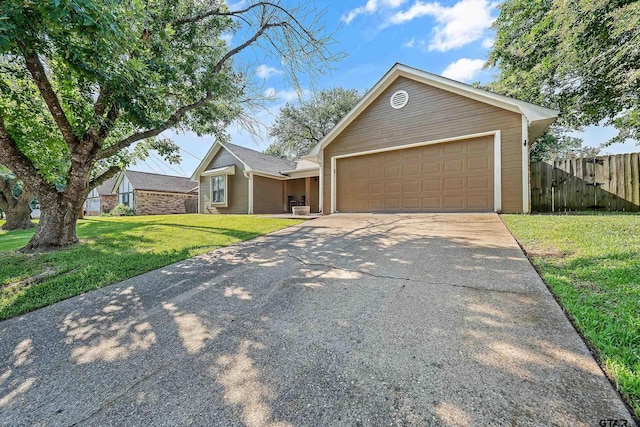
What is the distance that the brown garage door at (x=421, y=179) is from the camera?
7.61 metres

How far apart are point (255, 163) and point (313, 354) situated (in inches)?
560

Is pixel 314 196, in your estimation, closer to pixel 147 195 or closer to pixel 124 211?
pixel 147 195

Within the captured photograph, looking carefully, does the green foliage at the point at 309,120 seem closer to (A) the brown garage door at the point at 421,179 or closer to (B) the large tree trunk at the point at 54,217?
(A) the brown garage door at the point at 421,179

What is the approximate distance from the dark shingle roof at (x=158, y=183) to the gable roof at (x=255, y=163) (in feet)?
20.0

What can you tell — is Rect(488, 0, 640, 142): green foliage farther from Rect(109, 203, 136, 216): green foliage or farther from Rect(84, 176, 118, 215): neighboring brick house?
Rect(84, 176, 118, 215): neighboring brick house

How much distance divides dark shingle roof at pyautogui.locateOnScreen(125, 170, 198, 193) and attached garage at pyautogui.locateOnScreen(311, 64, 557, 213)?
55.0 ft

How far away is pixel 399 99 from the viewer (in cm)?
905

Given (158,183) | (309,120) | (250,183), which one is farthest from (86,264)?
(158,183)

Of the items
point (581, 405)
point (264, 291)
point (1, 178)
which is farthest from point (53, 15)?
point (1, 178)

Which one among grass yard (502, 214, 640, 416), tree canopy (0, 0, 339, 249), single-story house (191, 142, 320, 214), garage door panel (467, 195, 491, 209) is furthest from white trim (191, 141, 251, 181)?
grass yard (502, 214, 640, 416)

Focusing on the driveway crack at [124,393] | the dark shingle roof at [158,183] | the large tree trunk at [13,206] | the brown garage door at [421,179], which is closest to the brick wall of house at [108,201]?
the dark shingle roof at [158,183]

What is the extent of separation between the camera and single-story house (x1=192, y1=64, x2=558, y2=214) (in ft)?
23.8

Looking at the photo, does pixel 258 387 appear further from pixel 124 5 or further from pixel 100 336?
pixel 124 5

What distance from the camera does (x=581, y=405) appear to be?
49.8 inches
